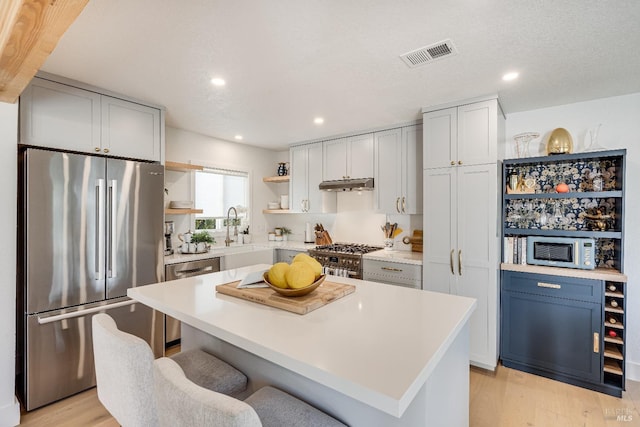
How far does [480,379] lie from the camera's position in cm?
266

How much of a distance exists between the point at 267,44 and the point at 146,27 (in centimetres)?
66

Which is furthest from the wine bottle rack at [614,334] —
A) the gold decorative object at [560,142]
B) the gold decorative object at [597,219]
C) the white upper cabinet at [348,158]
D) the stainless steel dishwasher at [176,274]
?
the stainless steel dishwasher at [176,274]

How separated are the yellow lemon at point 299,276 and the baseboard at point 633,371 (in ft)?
10.3

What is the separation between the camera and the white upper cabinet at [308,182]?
427 cm

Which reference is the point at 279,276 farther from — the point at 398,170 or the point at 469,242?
the point at 398,170

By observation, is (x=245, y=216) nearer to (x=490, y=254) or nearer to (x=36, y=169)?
(x=36, y=169)

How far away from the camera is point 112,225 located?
252 cm

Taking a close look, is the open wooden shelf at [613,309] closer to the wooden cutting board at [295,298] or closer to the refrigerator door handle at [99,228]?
the wooden cutting board at [295,298]

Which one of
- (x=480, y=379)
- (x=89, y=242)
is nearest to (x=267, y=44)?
(x=89, y=242)

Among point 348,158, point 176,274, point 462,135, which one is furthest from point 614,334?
point 176,274

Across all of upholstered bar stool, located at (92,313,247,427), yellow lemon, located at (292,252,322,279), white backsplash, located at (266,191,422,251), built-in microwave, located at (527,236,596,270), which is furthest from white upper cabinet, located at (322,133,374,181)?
upholstered bar stool, located at (92,313,247,427)

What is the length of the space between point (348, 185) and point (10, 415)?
3.46 m

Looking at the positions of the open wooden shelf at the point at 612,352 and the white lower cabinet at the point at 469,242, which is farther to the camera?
the white lower cabinet at the point at 469,242

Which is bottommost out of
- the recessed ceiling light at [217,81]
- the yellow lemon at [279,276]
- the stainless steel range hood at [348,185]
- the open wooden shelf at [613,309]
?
the open wooden shelf at [613,309]
